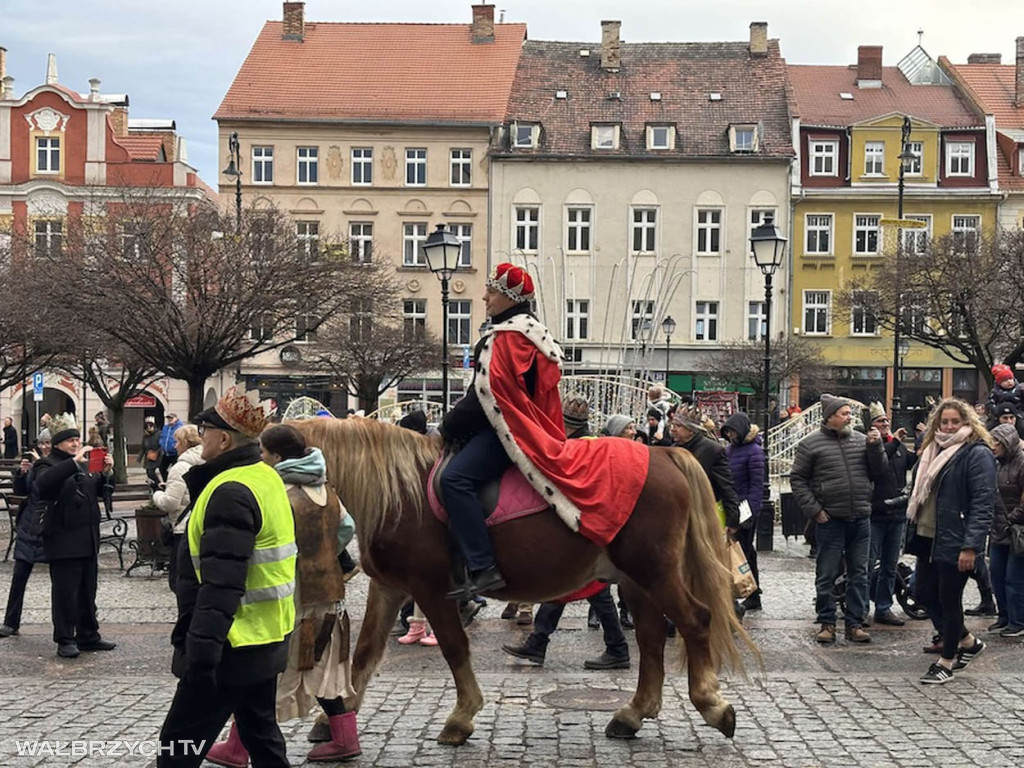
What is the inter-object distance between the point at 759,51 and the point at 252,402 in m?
47.5

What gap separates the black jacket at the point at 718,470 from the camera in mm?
10312

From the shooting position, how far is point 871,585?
11.5m

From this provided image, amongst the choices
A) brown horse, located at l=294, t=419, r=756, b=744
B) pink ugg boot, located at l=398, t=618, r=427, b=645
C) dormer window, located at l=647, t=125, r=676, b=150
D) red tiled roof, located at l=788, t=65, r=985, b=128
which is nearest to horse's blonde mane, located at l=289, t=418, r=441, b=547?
brown horse, located at l=294, t=419, r=756, b=744

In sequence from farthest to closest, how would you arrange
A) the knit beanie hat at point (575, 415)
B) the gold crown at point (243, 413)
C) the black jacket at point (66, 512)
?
the knit beanie hat at point (575, 415), the black jacket at point (66, 512), the gold crown at point (243, 413)

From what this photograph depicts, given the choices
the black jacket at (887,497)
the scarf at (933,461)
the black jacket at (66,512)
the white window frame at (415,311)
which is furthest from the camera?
the white window frame at (415,311)

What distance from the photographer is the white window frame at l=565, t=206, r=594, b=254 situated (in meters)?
46.9

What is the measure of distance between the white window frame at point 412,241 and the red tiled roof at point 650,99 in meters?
4.71

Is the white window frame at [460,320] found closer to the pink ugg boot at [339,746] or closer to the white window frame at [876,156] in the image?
the white window frame at [876,156]

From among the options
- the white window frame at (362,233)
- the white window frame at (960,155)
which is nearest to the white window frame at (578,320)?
the white window frame at (362,233)

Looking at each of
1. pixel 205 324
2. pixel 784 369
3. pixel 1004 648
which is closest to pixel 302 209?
pixel 784 369

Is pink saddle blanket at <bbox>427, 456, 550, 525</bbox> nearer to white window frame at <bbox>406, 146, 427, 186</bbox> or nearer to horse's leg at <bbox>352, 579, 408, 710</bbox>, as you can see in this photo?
horse's leg at <bbox>352, 579, 408, 710</bbox>

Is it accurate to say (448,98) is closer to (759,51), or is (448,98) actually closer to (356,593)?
(759,51)

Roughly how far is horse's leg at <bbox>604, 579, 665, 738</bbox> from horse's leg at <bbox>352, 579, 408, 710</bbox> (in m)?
1.35

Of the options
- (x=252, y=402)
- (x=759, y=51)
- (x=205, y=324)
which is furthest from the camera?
(x=759, y=51)
